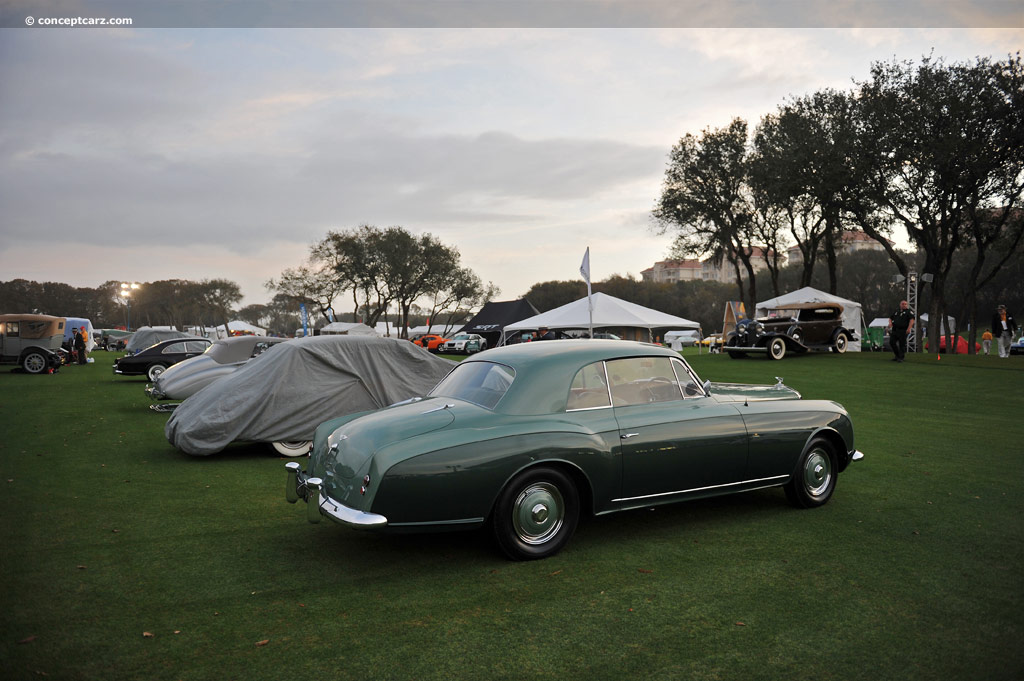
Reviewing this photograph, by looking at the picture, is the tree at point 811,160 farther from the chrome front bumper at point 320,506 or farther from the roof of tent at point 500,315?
the chrome front bumper at point 320,506

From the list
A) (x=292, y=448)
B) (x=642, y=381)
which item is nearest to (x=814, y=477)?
(x=642, y=381)

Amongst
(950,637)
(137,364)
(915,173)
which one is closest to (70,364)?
(137,364)

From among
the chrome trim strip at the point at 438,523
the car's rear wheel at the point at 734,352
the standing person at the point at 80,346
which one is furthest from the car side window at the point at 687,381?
the standing person at the point at 80,346

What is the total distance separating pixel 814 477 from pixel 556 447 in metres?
2.80

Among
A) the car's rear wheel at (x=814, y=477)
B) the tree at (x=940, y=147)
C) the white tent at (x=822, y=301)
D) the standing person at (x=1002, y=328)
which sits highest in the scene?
the tree at (x=940, y=147)

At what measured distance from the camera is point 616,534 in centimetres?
525

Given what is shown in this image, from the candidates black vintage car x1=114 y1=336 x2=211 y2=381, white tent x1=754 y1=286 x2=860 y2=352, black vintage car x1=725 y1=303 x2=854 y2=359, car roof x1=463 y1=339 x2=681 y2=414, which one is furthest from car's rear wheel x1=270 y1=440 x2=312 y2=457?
white tent x1=754 y1=286 x2=860 y2=352

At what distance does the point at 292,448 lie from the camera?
8.62m

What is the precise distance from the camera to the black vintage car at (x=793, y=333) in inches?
967

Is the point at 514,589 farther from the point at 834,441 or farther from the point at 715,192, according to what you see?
the point at 715,192

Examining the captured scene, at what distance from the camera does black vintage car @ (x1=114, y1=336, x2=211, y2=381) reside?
20500 millimetres

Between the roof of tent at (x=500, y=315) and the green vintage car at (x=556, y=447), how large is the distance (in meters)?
36.5

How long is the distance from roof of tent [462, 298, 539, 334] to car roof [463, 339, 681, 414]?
3663 centimetres

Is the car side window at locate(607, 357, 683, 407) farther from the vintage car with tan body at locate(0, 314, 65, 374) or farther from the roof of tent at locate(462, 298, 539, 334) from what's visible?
the roof of tent at locate(462, 298, 539, 334)
